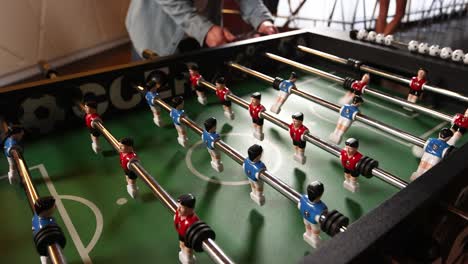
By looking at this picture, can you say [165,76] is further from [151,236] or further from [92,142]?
[151,236]

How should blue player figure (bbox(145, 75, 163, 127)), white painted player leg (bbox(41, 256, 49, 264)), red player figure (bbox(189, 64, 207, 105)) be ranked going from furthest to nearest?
red player figure (bbox(189, 64, 207, 105))
blue player figure (bbox(145, 75, 163, 127))
white painted player leg (bbox(41, 256, 49, 264))

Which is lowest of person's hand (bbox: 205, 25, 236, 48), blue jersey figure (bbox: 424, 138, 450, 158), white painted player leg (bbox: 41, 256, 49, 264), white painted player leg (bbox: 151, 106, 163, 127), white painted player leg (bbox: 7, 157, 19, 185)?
white painted player leg (bbox: 41, 256, 49, 264)

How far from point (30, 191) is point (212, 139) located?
1.43 ft

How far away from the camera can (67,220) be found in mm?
873

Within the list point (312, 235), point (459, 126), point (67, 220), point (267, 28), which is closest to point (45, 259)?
point (67, 220)

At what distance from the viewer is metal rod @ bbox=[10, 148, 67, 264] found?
63cm

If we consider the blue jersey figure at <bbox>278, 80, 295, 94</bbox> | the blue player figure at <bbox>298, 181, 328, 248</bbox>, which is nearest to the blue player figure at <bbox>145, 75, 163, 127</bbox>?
the blue jersey figure at <bbox>278, 80, 295, 94</bbox>

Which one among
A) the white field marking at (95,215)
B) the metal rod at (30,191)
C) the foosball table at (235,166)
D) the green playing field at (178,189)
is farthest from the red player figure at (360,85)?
the metal rod at (30,191)

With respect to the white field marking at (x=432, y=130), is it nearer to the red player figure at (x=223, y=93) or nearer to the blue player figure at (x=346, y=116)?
the blue player figure at (x=346, y=116)

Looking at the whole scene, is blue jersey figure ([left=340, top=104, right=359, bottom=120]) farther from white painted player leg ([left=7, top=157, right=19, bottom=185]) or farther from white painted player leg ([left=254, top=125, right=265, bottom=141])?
white painted player leg ([left=7, top=157, right=19, bottom=185])

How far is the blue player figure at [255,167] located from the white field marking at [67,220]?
39cm

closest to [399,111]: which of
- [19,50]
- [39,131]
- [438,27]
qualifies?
[39,131]

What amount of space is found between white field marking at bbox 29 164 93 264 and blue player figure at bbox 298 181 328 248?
46 centimetres

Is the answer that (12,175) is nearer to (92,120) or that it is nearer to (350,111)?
(92,120)
